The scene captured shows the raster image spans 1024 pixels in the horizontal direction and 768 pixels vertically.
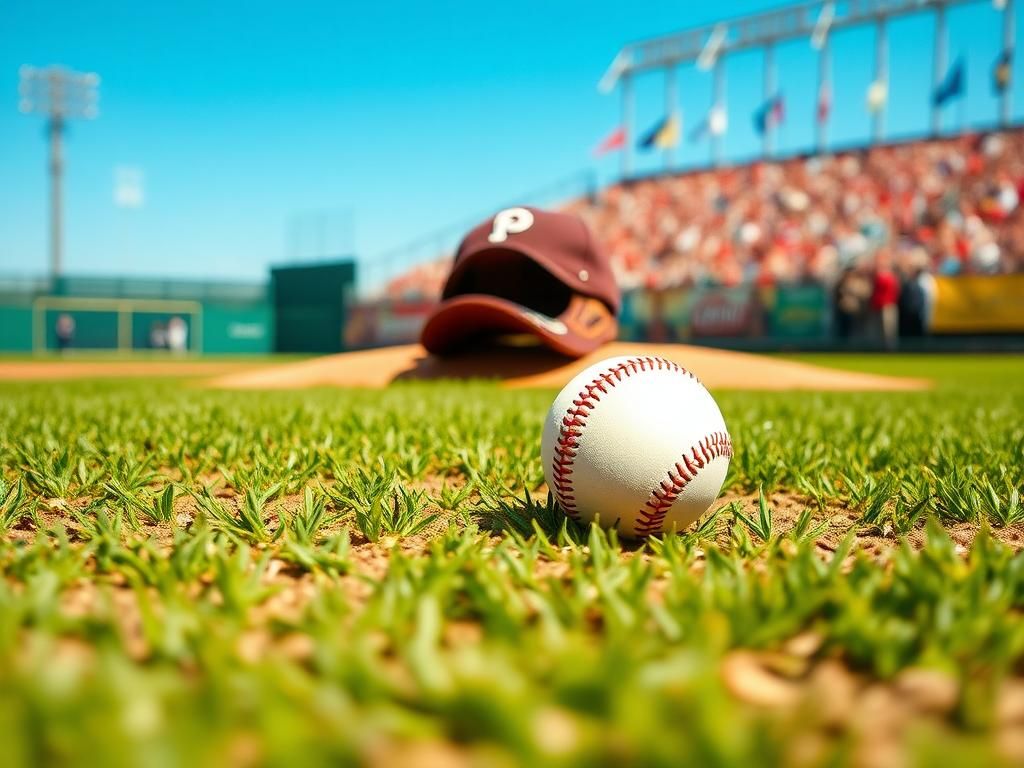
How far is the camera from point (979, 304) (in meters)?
16.4

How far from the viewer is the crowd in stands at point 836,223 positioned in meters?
18.1

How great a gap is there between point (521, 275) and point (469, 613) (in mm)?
6539

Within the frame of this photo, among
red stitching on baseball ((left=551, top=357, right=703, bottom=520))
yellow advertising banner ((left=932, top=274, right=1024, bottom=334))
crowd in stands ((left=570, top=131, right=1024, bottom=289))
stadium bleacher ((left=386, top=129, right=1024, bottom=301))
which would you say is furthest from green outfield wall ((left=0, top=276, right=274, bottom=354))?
red stitching on baseball ((left=551, top=357, right=703, bottom=520))

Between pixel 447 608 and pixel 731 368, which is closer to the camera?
pixel 447 608

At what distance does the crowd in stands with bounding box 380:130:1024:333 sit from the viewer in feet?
59.3

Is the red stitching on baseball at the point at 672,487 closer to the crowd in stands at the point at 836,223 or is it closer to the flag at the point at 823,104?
the crowd in stands at the point at 836,223

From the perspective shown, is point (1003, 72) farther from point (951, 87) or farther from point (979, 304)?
point (979, 304)

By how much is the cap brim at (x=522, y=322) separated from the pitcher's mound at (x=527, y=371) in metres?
0.27

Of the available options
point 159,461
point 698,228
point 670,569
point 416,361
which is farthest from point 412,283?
point 670,569

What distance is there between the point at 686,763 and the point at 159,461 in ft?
9.15

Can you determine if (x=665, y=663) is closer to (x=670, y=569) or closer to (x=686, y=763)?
(x=686, y=763)

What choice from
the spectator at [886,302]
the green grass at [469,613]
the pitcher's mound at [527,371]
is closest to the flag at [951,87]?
the spectator at [886,302]

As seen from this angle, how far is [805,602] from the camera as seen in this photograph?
4.25 ft

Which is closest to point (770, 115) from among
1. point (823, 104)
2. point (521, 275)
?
point (823, 104)
